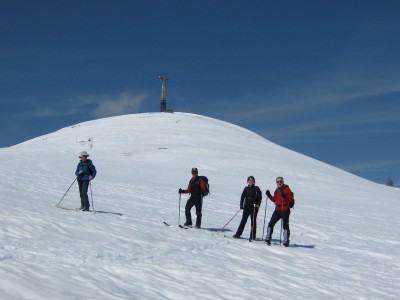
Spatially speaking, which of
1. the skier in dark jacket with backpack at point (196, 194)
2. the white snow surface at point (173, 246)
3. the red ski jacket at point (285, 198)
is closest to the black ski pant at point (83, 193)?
the white snow surface at point (173, 246)

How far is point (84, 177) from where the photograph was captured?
1509cm

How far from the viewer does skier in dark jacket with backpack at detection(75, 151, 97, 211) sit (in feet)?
A: 49.1

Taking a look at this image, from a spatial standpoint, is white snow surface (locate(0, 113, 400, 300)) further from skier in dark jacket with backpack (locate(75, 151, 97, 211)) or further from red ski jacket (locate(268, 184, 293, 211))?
red ski jacket (locate(268, 184, 293, 211))

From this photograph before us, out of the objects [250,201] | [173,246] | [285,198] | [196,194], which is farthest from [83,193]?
[285,198]

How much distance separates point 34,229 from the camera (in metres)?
10.8

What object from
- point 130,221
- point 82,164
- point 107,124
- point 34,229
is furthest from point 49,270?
point 107,124

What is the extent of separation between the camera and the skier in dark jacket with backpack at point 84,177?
1496 cm

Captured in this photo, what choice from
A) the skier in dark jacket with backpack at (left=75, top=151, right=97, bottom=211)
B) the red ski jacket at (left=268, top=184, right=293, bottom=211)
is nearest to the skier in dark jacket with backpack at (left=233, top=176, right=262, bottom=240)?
the red ski jacket at (left=268, top=184, right=293, bottom=211)

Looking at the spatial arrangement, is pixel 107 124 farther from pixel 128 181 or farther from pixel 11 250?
pixel 11 250

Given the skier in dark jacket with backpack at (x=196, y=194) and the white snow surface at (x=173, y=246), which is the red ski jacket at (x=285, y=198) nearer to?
the white snow surface at (x=173, y=246)

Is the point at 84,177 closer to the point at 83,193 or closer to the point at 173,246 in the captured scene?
the point at 83,193

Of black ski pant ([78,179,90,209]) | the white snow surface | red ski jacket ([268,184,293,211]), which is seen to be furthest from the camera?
black ski pant ([78,179,90,209])

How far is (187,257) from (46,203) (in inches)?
264

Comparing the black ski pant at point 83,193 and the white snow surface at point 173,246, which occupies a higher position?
the black ski pant at point 83,193
